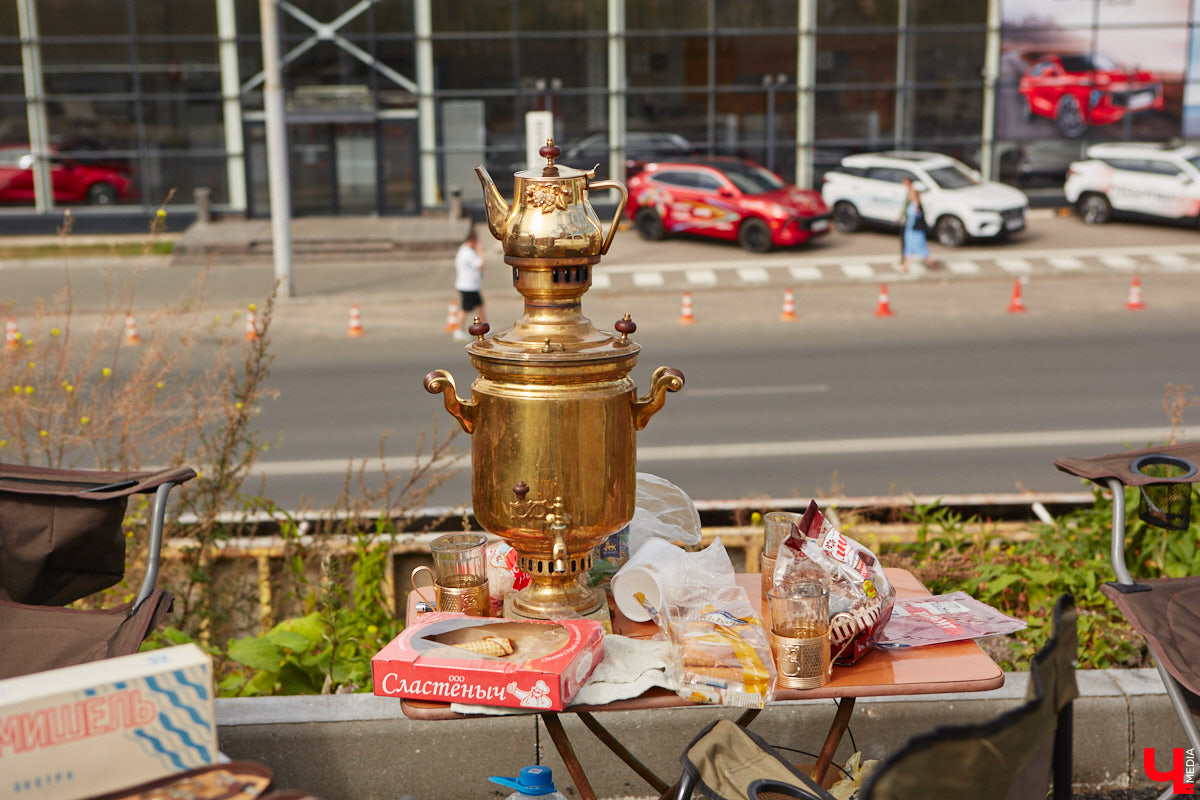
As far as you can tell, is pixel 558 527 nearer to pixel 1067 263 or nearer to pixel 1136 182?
pixel 1067 263

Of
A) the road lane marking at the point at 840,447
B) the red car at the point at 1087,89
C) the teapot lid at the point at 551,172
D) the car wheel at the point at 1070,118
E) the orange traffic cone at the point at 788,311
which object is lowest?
the road lane marking at the point at 840,447

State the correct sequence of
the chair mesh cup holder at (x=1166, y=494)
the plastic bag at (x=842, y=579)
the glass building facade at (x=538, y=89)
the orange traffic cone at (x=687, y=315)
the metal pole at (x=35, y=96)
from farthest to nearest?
the glass building facade at (x=538, y=89), the metal pole at (x=35, y=96), the orange traffic cone at (x=687, y=315), the chair mesh cup holder at (x=1166, y=494), the plastic bag at (x=842, y=579)

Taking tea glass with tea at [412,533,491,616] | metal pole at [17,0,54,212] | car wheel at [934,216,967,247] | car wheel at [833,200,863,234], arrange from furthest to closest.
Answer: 1. metal pole at [17,0,54,212]
2. car wheel at [833,200,863,234]
3. car wheel at [934,216,967,247]
4. tea glass with tea at [412,533,491,616]

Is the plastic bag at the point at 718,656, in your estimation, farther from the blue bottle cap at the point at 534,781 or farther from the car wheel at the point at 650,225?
the car wheel at the point at 650,225

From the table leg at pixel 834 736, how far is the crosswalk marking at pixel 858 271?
16.8 metres

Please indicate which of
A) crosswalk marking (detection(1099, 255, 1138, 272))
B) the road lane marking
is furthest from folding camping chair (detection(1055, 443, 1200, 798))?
crosswalk marking (detection(1099, 255, 1138, 272))

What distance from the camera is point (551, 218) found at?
3.22m

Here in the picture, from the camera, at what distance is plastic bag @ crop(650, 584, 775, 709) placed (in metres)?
2.74

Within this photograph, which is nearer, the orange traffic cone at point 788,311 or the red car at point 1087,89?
the orange traffic cone at point 788,311

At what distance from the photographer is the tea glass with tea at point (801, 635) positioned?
2775mm

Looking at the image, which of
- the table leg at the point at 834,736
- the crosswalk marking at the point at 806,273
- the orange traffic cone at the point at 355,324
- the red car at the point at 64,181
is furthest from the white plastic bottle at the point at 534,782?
the red car at the point at 64,181

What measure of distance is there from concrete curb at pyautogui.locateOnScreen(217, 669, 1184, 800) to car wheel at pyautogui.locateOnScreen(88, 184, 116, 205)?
78.9 feet

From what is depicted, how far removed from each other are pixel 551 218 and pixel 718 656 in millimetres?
1227

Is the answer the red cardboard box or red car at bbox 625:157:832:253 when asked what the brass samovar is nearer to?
the red cardboard box
